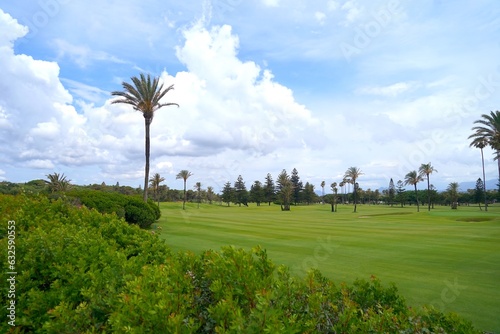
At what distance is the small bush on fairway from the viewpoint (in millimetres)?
2590

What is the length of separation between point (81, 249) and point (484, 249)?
1927 centimetres

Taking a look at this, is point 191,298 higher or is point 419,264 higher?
point 191,298

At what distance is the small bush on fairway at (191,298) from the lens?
102 inches

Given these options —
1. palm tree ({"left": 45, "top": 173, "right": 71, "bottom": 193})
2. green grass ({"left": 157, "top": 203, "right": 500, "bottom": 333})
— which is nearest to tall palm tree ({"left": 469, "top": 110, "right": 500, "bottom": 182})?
green grass ({"left": 157, "top": 203, "right": 500, "bottom": 333})

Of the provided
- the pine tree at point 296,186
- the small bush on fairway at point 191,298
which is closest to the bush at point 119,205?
the small bush on fairway at point 191,298

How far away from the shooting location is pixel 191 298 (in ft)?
10.3

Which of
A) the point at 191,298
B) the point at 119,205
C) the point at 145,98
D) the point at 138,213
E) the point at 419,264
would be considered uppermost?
the point at 145,98

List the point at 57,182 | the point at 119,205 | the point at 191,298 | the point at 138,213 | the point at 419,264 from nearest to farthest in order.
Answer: the point at 191,298, the point at 419,264, the point at 119,205, the point at 138,213, the point at 57,182

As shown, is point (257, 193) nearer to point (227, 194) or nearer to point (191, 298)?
point (227, 194)

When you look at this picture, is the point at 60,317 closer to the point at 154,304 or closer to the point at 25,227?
the point at 154,304

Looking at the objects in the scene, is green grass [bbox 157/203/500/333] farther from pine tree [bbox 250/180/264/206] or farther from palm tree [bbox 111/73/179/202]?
pine tree [bbox 250/180/264/206]

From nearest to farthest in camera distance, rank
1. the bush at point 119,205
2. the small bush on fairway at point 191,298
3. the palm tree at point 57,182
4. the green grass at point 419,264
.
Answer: the small bush on fairway at point 191,298 < the green grass at point 419,264 < the bush at point 119,205 < the palm tree at point 57,182

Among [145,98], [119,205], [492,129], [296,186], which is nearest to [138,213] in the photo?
[119,205]

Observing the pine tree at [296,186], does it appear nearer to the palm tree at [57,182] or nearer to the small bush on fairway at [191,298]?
the palm tree at [57,182]
